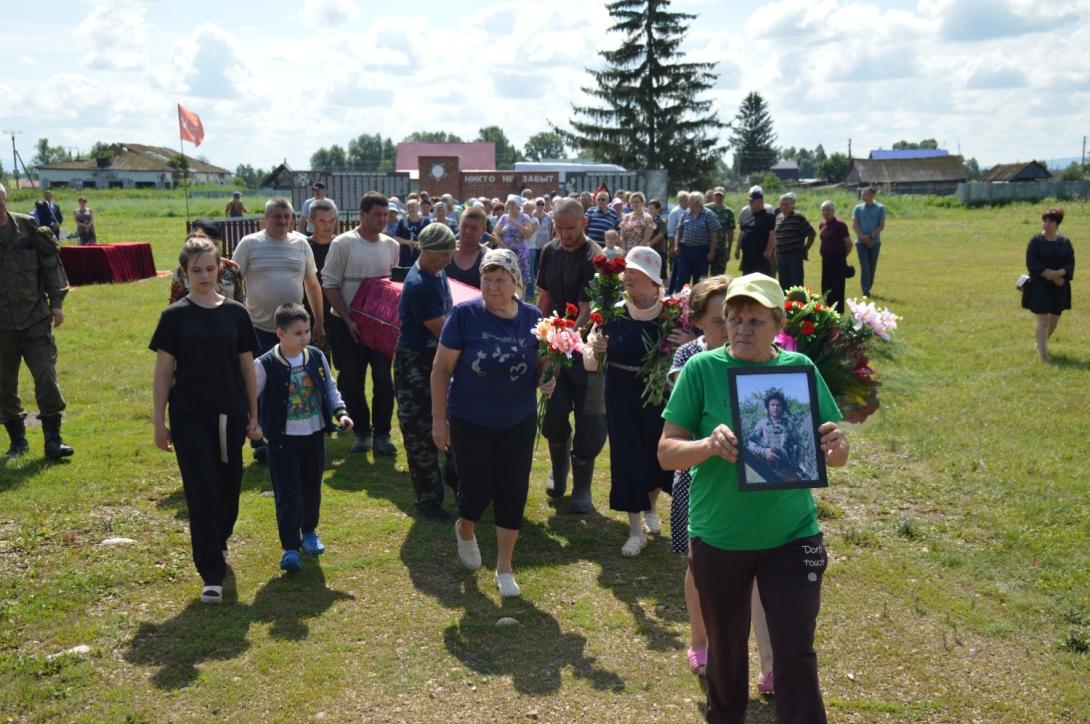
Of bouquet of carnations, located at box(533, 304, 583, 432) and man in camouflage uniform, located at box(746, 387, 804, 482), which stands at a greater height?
bouquet of carnations, located at box(533, 304, 583, 432)

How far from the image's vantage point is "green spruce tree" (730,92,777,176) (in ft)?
374

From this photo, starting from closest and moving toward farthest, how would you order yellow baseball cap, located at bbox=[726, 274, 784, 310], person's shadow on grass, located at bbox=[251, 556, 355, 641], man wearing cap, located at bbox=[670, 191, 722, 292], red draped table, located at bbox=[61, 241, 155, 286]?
yellow baseball cap, located at bbox=[726, 274, 784, 310] → person's shadow on grass, located at bbox=[251, 556, 355, 641] → man wearing cap, located at bbox=[670, 191, 722, 292] → red draped table, located at bbox=[61, 241, 155, 286]

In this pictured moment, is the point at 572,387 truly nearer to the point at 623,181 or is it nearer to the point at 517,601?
the point at 517,601

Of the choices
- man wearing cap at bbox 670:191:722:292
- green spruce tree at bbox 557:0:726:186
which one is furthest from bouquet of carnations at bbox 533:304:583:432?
green spruce tree at bbox 557:0:726:186

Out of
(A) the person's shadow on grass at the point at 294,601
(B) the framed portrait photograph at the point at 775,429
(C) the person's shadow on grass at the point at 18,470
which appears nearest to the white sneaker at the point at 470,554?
(A) the person's shadow on grass at the point at 294,601

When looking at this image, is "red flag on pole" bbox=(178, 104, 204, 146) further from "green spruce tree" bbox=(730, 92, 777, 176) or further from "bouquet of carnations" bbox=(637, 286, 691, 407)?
"green spruce tree" bbox=(730, 92, 777, 176)

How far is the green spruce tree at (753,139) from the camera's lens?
374 feet

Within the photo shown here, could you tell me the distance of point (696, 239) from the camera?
1609 centimetres

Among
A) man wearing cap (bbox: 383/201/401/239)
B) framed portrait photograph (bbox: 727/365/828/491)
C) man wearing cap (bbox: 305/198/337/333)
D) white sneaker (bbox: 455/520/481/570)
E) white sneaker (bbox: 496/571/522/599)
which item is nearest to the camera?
framed portrait photograph (bbox: 727/365/828/491)

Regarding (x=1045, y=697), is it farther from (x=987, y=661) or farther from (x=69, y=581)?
(x=69, y=581)

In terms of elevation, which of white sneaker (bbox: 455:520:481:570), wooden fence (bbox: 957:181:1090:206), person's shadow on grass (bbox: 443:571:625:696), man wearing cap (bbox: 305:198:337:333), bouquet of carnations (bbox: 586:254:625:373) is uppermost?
wooden fence (bbox: 957:181:1090:206)

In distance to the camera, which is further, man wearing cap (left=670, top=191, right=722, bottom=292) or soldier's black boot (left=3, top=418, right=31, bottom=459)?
man wearing cap (left=670, top=191, right=722, bottom=292)

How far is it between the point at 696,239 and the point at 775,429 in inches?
514

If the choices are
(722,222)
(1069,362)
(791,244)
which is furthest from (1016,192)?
(1069,362)
